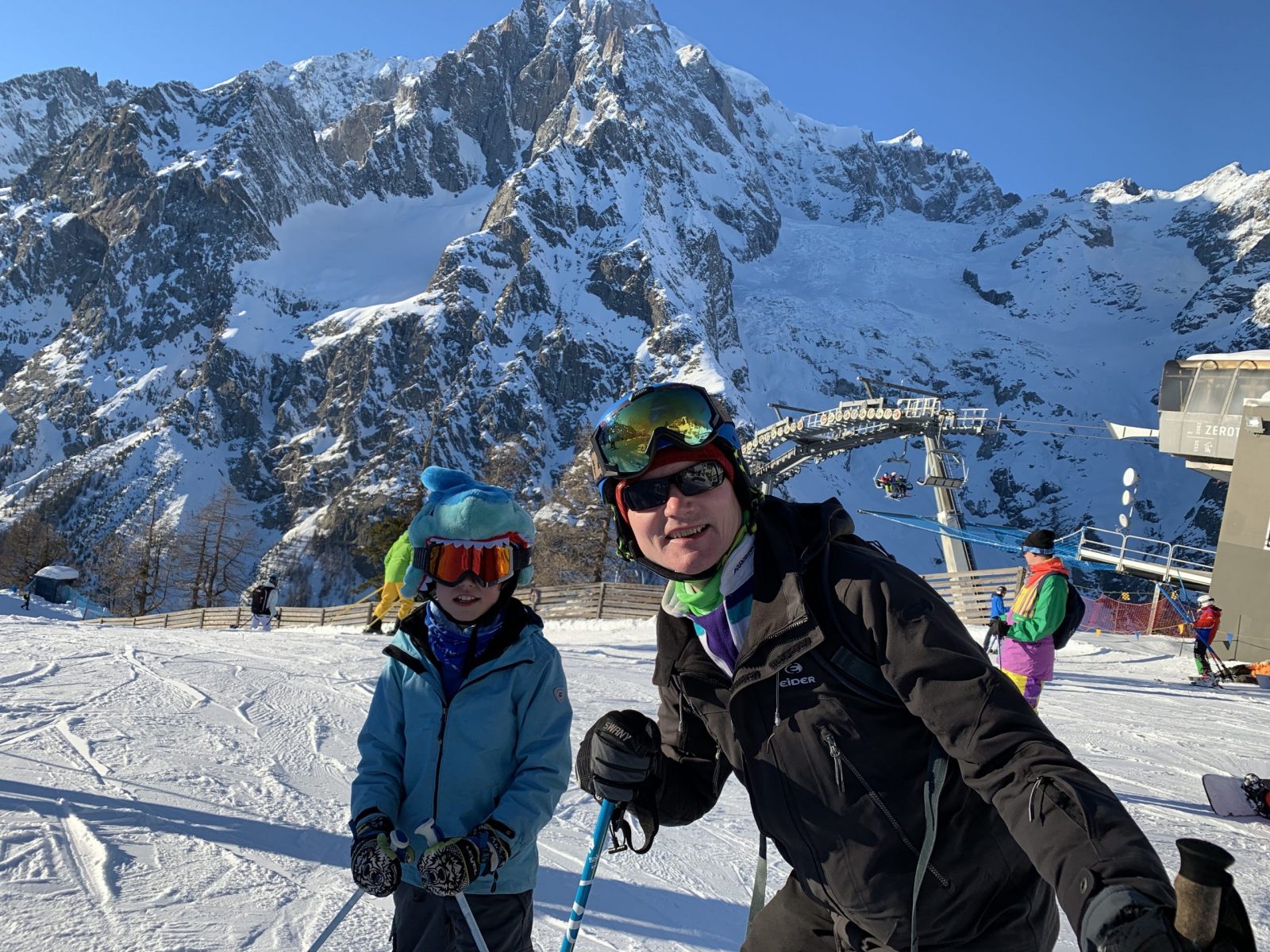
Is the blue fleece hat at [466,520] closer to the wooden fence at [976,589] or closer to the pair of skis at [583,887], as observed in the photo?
the pair of skis at [583,887]

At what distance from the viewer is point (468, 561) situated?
2521 millimetres

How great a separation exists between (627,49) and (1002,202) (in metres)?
97.5

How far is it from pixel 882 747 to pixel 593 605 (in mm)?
16916

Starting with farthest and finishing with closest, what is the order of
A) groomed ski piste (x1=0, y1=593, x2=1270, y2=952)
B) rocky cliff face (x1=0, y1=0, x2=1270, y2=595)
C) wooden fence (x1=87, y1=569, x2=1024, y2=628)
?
1. rocky cliff face (x1=0, y1=0, x2=1270, y2=595)
2. wooden fence (x1=87, y1=569, x2=1024, y2=628)
3. groomed ski piste (x1=0, y1=593, x2=1270, y2=952)

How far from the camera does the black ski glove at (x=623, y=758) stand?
6.35 feet

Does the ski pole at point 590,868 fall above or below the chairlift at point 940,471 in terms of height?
below

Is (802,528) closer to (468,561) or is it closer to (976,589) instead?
(468,561)

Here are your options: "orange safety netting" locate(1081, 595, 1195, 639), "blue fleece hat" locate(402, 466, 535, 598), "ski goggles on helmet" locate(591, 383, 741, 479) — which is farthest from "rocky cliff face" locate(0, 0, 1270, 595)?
"ski goggles on helmet" locate(591, 383, 741, 479)

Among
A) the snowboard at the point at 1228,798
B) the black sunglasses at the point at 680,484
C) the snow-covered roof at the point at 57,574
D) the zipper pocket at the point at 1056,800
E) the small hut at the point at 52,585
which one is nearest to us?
the zipper pocket at the point at 1056,800

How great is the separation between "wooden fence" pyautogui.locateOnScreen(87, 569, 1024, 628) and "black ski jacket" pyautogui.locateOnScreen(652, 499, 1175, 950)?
38.3ft

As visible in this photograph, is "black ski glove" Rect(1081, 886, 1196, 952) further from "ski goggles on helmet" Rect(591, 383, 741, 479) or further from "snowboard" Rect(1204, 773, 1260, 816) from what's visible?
"snowboard" Rect(1204, 773, 1260, 816)

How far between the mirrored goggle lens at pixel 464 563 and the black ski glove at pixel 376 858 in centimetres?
75

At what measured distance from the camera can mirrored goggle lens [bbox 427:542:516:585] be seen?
2.51 m

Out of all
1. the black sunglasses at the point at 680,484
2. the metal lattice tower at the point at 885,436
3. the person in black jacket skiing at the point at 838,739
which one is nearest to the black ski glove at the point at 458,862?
the person in black jacket skiing at the point at 838,739
